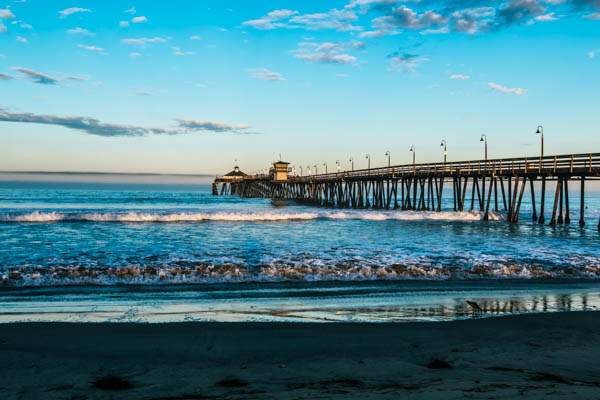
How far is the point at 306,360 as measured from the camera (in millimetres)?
4008

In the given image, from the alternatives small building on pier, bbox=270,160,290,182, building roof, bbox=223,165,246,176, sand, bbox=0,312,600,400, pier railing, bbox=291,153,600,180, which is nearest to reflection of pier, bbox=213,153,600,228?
pier railing, bbox=291,153,600,180

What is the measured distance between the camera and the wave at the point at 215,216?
2583 centimetres

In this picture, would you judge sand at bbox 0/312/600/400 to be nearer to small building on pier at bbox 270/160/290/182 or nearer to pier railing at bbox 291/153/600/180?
pier railing at bbox 291/153/600/180

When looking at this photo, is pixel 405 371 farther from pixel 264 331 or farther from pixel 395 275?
pixel 395 275

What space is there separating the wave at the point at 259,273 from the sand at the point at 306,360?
3.67 m

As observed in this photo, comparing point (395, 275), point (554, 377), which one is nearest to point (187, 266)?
point (395, 275)

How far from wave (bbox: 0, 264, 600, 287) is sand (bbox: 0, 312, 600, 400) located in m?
3.67

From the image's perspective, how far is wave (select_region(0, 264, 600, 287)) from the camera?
342 inches

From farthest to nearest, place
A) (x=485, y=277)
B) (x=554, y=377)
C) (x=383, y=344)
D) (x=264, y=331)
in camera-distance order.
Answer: (x=485, y=277)
(x=264, y=331)
(x=383, y=344)
(x=554, y=377)

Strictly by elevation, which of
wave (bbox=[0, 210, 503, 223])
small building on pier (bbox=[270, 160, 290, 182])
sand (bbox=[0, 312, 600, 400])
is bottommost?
wave (bbox=[0, 210, 503, 223])

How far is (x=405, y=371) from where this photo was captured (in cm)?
368

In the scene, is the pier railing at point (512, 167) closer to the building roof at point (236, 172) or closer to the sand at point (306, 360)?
the sand at point (306, 360)

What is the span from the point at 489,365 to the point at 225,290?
5.10m

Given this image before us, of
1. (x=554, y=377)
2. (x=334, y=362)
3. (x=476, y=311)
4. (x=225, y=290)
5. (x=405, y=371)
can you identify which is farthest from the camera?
(x=225, y=290)
